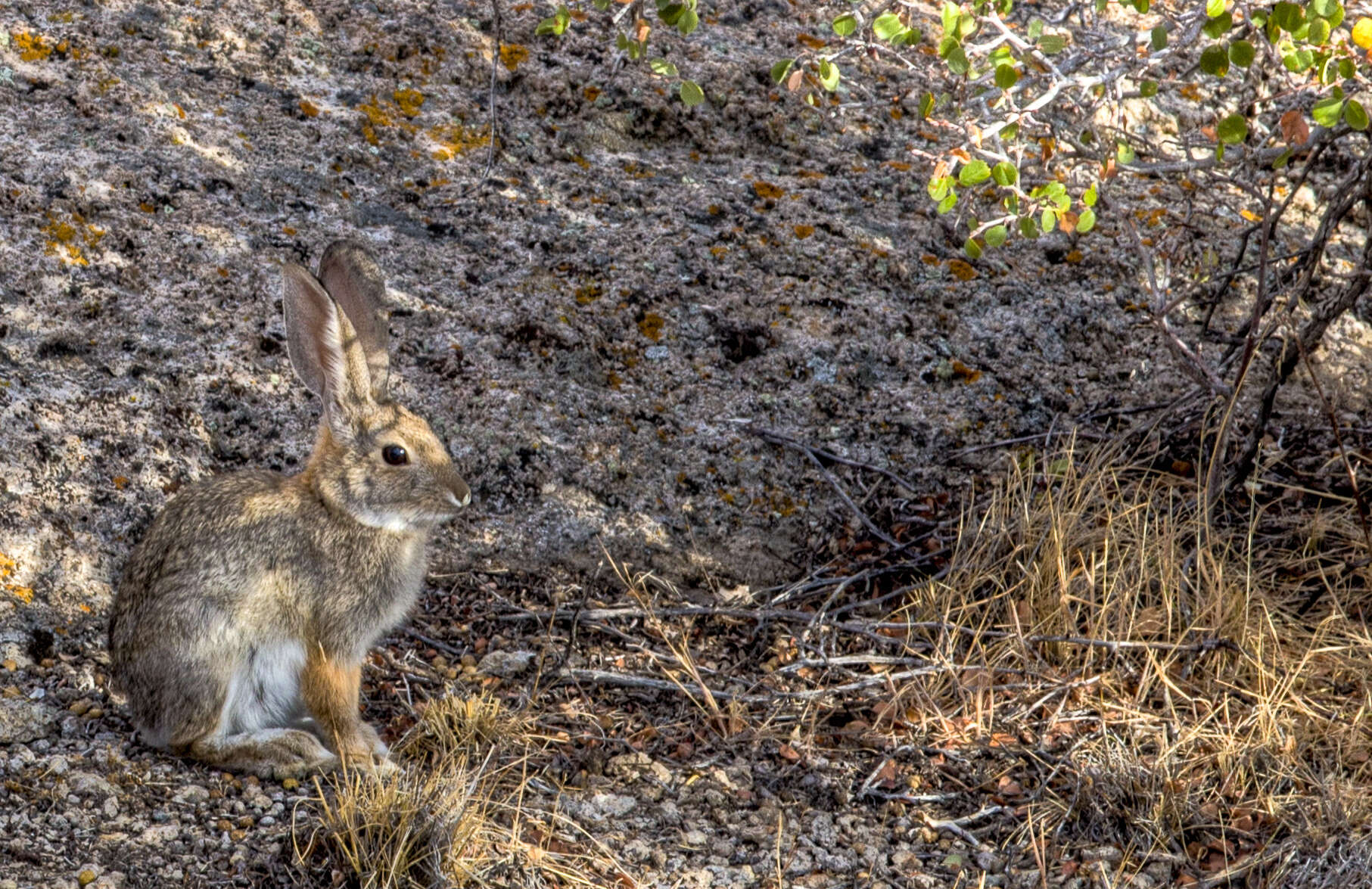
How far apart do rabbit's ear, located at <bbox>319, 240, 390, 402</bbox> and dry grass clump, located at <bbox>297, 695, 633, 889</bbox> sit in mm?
1462

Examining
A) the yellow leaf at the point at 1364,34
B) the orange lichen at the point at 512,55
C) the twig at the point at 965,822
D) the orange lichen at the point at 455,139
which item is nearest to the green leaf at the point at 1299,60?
the yellow leaf at the point at 1364,34

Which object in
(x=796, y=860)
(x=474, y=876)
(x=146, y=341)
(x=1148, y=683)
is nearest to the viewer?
(x=474, y=876)

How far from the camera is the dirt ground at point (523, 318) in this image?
483 cm

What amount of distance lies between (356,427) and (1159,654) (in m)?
2.98

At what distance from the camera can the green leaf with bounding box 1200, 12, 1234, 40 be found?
12.5ft

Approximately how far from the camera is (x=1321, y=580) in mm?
5090

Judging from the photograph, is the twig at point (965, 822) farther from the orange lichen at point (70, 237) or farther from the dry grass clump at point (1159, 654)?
the orange lichen at point (70, 237)

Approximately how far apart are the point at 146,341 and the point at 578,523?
1.94 meters

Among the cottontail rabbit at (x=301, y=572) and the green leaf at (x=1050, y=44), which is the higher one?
the green leaf at (x=1050, y=44)

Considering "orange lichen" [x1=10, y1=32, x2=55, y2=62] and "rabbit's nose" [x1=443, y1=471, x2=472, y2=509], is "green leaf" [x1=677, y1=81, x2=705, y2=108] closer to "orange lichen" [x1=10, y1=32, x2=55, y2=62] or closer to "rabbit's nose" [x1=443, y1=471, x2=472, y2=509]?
"rabbit's nose" [x1=443, y1=471, x2=472, y2=509]

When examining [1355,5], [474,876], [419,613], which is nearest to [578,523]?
[419,613]

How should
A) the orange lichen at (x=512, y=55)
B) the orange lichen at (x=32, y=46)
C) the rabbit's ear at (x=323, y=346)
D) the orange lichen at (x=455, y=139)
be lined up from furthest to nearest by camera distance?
the orange lichen at (x=512, y=55)
the orange lichen at (x=455, y=139)
the orange lichen at (x=32, y=46)
the rabbit's ear at (x=323, y=346)

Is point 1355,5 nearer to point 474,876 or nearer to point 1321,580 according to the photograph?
point 1321,580

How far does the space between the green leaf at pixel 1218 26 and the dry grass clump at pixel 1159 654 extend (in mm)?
1799
